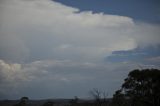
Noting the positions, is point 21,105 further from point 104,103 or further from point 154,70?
point 154,70

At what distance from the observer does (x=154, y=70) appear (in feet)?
177

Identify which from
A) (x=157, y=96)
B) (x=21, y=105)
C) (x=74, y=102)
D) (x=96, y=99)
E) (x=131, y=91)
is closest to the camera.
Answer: (x=157, y=96)

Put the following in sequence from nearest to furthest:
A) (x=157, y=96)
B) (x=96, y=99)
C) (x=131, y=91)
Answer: (x=157, y=96) < (x=131, y=91) < (x=96, y=99)

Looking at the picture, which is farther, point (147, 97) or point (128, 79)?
point (128, 79)

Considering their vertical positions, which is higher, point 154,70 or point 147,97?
point 154,70

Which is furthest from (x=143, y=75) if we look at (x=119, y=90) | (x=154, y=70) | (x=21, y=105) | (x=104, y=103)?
(x=21, y=105)

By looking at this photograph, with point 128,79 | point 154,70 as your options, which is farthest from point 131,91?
point 154,70

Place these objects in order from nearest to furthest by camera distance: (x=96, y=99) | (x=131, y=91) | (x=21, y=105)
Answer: (x=131, y=91)
(x=96, y=99)
(x=21, y=105)

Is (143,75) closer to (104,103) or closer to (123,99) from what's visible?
(123,99)

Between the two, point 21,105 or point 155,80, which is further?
point 21,105

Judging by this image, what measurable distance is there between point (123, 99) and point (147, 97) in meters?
7.47

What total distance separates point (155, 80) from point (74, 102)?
151 feet

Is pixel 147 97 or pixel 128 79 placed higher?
pixel 128 79

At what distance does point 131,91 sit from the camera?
184ft
